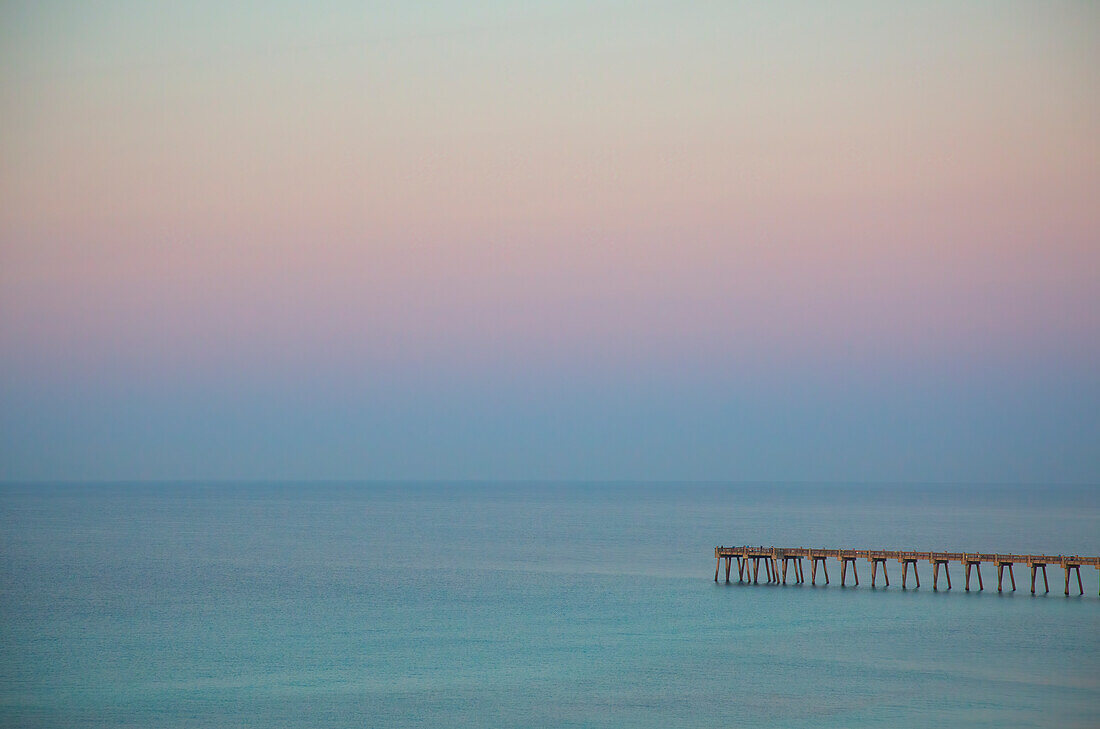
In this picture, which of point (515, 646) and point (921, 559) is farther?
point (921, 559)

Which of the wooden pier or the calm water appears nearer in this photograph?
the calm water

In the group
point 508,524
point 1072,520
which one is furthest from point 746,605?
point 1072,520

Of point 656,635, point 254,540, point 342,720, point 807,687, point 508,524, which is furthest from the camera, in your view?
A: point 508,524

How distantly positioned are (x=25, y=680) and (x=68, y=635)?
35.1 feet

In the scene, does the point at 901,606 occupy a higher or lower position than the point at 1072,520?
lower

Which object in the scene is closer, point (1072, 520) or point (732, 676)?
point (732, 676)

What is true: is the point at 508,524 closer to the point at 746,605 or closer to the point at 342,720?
the point at 746,605

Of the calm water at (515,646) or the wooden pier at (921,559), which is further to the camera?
the wooden pier at (921,559)

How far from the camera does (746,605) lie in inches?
2675

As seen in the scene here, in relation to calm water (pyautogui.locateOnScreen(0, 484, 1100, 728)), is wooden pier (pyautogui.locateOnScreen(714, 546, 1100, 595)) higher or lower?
higher

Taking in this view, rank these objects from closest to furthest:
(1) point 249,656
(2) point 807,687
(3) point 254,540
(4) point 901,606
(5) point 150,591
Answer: (2) point 807,687 → (1) point 249,656 → (4) point 901,606 → (5) point 150,591 → (3) point 254,540

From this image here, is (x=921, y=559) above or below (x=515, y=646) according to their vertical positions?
above

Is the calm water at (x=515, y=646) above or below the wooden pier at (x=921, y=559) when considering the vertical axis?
below

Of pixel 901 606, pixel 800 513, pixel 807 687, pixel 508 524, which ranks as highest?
pixel 800 513
